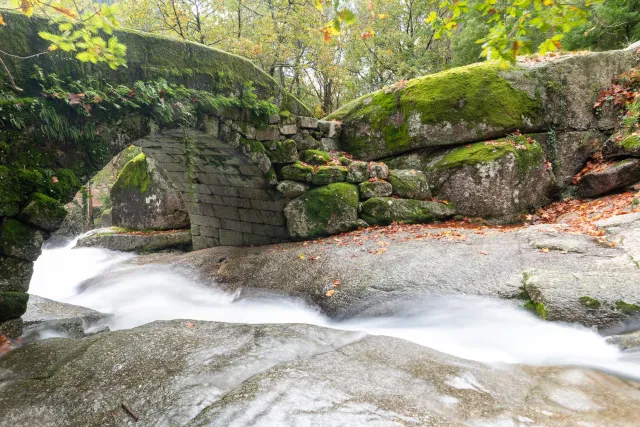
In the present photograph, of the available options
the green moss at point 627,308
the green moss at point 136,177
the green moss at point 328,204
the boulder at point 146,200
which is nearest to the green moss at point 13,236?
the green moss at point 328,204

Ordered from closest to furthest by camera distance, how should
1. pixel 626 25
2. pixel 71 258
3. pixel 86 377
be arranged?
pixel 86 377
pixel 626 25
pixel 71 258

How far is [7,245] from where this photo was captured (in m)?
3.78

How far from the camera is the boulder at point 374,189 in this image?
745cm

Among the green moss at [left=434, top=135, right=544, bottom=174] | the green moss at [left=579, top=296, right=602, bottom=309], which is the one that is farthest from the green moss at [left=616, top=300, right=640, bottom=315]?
the green moss at [left=434, top=135, right=544, bottom=174]

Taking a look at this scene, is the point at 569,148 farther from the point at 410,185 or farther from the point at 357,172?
the point at 357,172

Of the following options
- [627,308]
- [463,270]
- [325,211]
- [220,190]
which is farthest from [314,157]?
[627,308]

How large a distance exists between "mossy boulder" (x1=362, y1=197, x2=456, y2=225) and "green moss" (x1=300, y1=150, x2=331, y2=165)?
127 centimetres

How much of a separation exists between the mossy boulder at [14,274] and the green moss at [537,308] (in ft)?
17.1

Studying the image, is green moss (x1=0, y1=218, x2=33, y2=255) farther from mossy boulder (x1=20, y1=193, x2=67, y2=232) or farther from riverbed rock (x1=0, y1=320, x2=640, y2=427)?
riverbed rock (x1=0, y1=320, x2=640, y2=427)

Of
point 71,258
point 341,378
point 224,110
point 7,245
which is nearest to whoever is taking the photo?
point 341,378

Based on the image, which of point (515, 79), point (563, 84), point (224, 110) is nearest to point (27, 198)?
point (224, 110)

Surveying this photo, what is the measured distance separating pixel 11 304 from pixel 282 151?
4.79 metres

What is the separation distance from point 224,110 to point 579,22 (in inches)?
201

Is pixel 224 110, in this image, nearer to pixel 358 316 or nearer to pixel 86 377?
pixel 358 316
